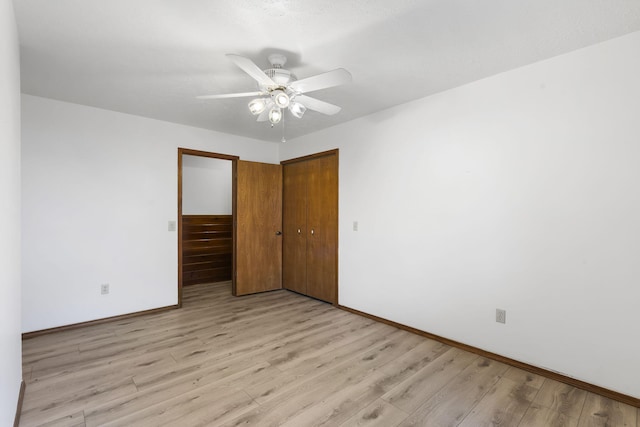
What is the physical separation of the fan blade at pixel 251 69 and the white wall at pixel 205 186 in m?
3.61

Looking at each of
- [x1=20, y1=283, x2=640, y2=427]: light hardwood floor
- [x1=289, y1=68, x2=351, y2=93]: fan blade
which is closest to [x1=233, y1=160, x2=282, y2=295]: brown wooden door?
[x1=20, y1=283, x2=640, y2=427]: light hardwood floor

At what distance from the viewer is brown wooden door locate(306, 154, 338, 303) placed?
3859 millimetres

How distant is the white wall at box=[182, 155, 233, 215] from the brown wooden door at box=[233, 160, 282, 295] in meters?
1.39

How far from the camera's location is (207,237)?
5.27 m

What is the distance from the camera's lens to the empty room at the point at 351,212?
1.74m

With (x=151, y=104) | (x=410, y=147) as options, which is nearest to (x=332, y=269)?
(x=410, y=147)

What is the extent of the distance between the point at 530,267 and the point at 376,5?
2149mm

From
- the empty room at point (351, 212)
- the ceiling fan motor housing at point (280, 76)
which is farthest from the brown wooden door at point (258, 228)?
the ceiling fan motor housing at point (280, 76)

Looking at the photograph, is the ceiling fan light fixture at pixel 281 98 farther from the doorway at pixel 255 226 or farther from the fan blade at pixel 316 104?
the doorway at pixel 255 226

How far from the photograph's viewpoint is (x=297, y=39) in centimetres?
192

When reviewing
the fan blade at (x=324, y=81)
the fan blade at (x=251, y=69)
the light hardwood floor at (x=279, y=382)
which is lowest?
the light hardwood floor at (x=279, y=382)

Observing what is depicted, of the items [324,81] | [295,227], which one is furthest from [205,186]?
[324,81]

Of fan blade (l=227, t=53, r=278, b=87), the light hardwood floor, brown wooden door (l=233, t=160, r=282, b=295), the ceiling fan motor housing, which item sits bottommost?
the light hardwood floor

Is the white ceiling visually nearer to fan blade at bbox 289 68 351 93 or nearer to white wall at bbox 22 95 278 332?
fan blade at bbox 289 68 351 93
